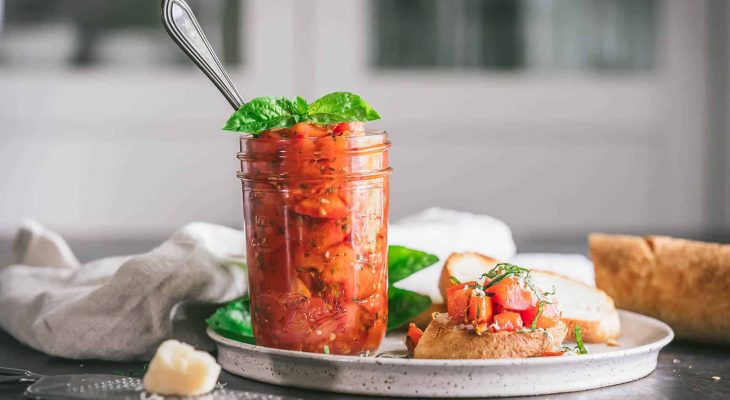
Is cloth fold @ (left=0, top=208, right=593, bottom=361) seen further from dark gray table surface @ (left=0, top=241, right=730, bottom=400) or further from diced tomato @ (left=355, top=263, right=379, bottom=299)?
diced tomato @ (left=355, top=263, right=379, bottom=299)

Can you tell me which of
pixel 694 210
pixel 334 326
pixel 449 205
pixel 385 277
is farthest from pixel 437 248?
pixel 694 210

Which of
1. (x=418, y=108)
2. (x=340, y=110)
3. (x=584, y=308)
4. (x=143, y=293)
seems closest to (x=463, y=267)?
(x=584, y=308)

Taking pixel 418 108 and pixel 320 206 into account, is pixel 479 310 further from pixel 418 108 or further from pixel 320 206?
pixel 418 108

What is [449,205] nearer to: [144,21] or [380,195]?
[144,21]

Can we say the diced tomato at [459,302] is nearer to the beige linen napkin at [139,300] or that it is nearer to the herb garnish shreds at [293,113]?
the herb garnish shreds at [293,113]

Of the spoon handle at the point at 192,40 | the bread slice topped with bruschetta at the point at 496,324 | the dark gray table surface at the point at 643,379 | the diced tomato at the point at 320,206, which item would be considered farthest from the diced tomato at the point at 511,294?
the spoon handle at the point at 192,40

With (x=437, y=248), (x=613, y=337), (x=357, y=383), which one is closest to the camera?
(x=357, y=383)

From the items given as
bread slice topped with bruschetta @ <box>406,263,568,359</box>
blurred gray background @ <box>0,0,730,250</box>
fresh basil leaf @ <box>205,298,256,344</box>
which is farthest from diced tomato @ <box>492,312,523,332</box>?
blurred gray background @ <box>0,0,730,250</box>
